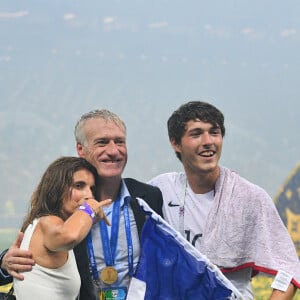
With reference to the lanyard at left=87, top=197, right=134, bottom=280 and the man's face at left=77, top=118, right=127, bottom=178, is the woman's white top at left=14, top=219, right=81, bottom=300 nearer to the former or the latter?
the lanyard at left=87, top=197, right=134, bottom=280

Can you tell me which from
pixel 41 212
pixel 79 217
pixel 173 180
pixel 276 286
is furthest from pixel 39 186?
pixel 276 286

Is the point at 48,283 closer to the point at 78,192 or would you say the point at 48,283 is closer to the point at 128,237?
the point at 78,192

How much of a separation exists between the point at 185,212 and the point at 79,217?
0.47 metres

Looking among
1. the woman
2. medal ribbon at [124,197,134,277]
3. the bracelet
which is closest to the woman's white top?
the woman

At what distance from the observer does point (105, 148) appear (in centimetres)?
193

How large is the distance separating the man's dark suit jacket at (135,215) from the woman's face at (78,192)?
0.21m

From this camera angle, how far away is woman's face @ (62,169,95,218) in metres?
1.70

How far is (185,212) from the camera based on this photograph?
6.46 ft

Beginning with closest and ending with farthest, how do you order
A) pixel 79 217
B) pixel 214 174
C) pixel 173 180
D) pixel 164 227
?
pixel 79 217, pixel 164 227, pixel 214 174, pixel 173 180

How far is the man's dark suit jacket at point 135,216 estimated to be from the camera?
1.84 m

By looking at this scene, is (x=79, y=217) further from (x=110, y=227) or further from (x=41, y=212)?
(x=110, y=227)

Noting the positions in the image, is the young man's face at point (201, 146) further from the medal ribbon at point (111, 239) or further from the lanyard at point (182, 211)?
the medal ribbon at point (111, 239)

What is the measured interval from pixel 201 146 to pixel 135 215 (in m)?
0.28

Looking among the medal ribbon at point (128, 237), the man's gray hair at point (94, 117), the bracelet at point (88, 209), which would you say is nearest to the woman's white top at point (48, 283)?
the bracelet at point (88, 209)
